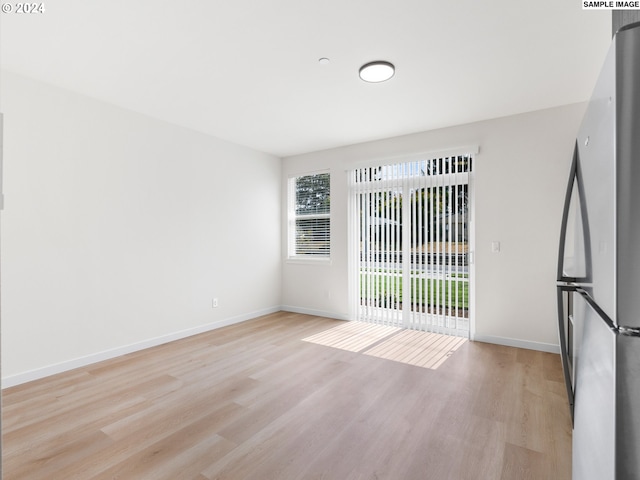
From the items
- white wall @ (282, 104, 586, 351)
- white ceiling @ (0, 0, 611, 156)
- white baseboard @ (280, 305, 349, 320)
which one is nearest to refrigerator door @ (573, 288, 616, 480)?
white ceiling @ (0, 0, 611, 156)

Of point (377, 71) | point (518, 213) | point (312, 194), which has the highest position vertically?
point (377, 71)

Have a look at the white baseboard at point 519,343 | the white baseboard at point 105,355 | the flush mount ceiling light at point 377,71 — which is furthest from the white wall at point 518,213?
the white baseboard at point 105,355

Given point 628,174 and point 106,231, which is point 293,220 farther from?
point 628,174

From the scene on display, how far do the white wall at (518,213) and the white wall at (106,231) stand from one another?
9.67 ft

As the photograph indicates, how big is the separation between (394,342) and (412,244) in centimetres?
128

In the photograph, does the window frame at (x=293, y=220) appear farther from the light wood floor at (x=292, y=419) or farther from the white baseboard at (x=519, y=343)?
the white baseboard at (x=519, y=343)

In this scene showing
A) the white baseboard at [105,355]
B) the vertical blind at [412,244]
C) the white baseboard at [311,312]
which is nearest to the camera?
the white baseboard at [105,355]

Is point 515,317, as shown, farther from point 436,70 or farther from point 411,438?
point 436,70

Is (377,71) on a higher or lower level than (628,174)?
higher

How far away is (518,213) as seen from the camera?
363 cm

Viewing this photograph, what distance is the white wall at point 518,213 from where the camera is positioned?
3.43 metres

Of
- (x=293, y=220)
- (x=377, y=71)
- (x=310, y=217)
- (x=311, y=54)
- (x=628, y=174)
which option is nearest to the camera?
(x=628, y=174)

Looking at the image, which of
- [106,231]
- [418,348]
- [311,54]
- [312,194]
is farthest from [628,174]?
[312,194]

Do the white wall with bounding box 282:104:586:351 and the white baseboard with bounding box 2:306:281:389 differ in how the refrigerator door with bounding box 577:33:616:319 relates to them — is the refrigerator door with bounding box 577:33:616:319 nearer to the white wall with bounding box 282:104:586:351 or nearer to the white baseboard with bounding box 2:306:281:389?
the white wall with bounding box 282:104:586:351
